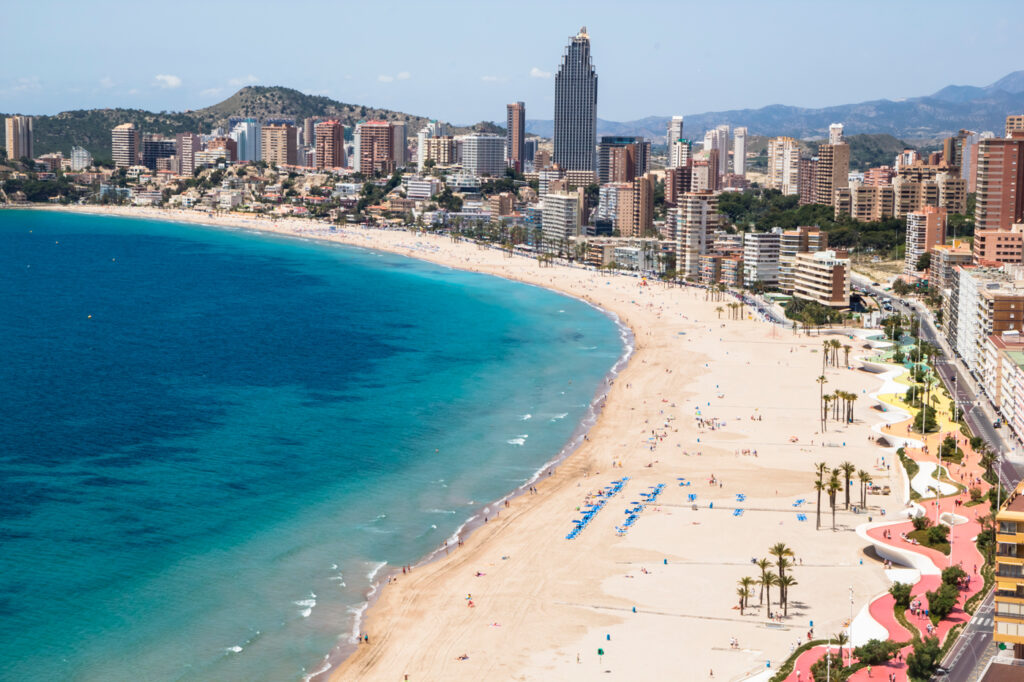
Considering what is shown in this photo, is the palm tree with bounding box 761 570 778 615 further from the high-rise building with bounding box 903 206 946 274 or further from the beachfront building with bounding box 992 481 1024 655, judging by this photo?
the high-rise building with bounding box 903 206 946 274

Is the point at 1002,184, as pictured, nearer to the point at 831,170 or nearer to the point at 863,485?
the point at 831,170

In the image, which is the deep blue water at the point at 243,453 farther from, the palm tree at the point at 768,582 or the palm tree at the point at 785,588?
the palm tree at the point at 785,588

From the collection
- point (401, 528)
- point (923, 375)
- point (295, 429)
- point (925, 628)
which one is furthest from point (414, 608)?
point (923, 375)

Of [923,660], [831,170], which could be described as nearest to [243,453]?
[923,660]

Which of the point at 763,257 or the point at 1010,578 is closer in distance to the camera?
the point at 1010,578

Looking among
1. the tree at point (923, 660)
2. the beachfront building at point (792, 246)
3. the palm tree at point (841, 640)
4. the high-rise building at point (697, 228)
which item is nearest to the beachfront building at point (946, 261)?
the beachfront building at point (792, 246)

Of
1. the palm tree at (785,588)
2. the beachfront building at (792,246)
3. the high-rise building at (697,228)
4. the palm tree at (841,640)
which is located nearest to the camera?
the palm tree at (841,640)

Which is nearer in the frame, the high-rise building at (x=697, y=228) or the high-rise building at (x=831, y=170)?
the high-rise building at (x=697, y=228)
